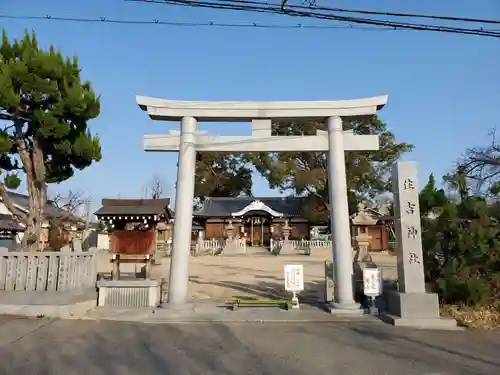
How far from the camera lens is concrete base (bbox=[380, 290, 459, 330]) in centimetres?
708

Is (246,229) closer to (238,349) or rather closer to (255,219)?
(255,219)

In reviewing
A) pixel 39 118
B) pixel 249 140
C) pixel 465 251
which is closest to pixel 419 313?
pixel 465 251

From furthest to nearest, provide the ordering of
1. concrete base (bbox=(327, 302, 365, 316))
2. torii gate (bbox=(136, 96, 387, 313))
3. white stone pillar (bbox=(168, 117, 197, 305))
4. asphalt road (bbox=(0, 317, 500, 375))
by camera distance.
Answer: torii gate (bbox=(136, 96, 387, 313)) → white stone pillar (bbox=(168, 117, 197, 305)) → concrete base (bbox=(327, 302, 365, 316)) → asphalt road (bbox=(0, 317, 500, 375))

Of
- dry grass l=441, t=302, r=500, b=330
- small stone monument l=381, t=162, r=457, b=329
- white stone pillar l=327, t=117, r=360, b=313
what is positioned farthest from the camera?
white stone pillar l=327, t=117, r=360, b=313

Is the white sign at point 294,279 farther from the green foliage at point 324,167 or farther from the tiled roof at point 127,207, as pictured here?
the green foliage at point 324,167

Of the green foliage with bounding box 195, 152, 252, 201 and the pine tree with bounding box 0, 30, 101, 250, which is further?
the green foliage with bounding box 195, 152, 252, 201

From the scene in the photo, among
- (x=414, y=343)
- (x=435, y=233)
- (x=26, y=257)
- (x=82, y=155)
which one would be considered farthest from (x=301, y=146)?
(x=82, y=155)

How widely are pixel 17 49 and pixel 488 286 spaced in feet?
68.1

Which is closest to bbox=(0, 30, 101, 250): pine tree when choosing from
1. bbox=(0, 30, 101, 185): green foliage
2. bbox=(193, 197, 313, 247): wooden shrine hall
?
bbox=(0, 30, 101, 185): green foliage

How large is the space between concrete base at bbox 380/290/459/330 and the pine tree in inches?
648

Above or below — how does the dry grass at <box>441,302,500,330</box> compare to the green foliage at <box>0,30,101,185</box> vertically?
below

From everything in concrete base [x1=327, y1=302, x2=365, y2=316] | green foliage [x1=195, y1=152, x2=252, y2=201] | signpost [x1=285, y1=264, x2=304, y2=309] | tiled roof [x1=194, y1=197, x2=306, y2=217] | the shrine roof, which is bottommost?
concrete base [x1=327, y1=302, x2=365, y2=316]

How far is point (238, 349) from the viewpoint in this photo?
5.60 metres

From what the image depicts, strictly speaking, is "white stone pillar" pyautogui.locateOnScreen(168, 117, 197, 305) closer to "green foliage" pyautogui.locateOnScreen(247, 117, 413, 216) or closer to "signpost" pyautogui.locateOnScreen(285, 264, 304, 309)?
"signpost" pyautogui.locateOnScreen(285, 264, 304, 309)
